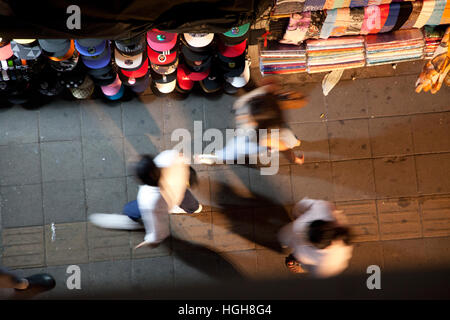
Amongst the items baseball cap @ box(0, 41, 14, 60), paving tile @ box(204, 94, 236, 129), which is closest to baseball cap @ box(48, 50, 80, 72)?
baseball cap @ box(0, 41, 14, 60)

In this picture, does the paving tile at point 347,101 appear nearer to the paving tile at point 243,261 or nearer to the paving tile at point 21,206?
the paving tile at point 243,261

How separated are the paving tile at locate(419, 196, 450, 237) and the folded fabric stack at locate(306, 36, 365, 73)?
228cm

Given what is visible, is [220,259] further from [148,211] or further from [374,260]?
[374,260]

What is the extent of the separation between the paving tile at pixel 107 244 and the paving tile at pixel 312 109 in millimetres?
2941

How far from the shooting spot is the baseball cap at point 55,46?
3.43m

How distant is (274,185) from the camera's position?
4.86 m

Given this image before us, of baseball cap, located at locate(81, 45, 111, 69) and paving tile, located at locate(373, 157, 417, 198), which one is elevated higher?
baseball cap, located at locate(81, 45, 111, 69)

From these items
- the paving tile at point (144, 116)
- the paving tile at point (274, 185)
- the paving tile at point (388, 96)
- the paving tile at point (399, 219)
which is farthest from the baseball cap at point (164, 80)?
the paving tile at point (399, 219)

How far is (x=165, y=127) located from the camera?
4.87 m

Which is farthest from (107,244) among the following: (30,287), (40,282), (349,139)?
(349,139)

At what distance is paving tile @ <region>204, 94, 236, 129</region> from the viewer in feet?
16.0

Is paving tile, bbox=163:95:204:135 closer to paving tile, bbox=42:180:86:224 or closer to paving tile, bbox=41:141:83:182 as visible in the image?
paving tile, bbox=41:141:83:182
